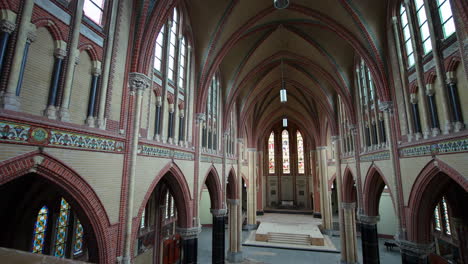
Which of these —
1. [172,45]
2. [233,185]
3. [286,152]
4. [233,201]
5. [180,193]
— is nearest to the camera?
[172,45]

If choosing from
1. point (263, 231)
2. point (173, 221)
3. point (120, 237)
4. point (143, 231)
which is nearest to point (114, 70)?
point (120, 237)

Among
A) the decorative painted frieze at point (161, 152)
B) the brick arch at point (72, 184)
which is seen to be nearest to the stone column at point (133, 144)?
the decorative painted frieze at point (161, 152)

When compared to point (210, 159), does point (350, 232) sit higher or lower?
lower

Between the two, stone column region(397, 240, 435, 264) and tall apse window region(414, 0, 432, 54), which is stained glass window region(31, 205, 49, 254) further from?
tall apse window region(414, 0, 432, 54)

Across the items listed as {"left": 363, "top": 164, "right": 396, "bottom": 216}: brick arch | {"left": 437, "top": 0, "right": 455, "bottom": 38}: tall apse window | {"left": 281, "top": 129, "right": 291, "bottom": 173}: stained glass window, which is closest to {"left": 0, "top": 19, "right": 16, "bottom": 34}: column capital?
{"left": 437, "top": 0, "right": 455, "bottom": 38}: tall apse window

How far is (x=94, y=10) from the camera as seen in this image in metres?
6.70

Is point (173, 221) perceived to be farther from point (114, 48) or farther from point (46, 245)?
point (114, 48)

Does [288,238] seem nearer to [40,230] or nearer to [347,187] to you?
[347,187]

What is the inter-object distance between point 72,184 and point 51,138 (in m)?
1.19

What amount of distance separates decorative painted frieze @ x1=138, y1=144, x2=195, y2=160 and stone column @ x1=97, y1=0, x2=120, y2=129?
62.9 inches

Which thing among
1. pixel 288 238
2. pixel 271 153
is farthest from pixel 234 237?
pixel 271 153

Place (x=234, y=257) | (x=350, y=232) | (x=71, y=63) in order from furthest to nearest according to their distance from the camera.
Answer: (x=234, y=257), (x=350, y=232), (x=71, y=63)

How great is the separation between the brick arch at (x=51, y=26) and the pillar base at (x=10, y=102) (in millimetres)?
1663

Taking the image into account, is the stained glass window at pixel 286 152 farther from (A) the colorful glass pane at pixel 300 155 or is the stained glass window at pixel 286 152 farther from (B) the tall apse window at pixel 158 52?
(B) the tall apse window at pixel 158 52
